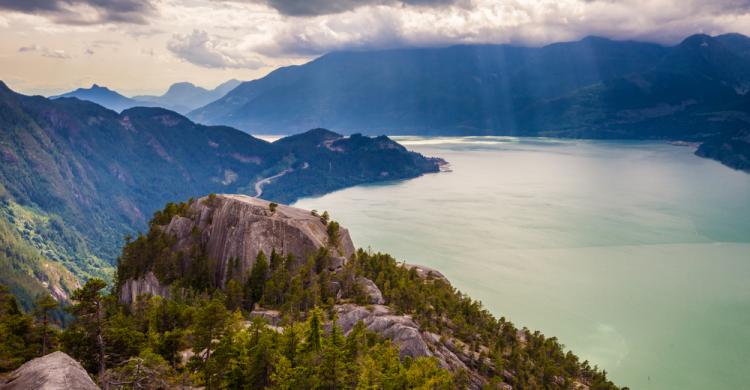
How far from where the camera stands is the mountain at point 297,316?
32625 mm

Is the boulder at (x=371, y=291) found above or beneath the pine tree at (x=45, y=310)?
beneath

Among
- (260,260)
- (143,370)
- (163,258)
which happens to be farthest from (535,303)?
(143,370)

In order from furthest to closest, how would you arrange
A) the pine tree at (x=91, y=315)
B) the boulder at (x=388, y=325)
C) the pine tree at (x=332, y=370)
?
1. the boulder at (x=388, y=325)
2. the pine tree at (x=91, y=315)
3. the pine tree at (x=332, y=370)

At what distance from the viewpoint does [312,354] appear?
32062 millimetres

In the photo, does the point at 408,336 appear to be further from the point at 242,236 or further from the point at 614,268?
the point at 614,268

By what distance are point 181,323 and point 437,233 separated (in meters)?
111

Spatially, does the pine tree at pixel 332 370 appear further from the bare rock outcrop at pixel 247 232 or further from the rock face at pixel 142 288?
the rock face at pixel 142 288

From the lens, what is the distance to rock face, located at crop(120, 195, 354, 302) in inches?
2453

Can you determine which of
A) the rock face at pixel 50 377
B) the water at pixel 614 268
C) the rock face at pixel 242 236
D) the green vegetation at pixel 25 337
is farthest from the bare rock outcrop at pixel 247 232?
the water at pixel 614 268

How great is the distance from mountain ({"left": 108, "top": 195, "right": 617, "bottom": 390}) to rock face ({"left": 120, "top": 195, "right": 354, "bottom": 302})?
0.49 ft

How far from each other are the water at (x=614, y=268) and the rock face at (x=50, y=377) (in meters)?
66.6

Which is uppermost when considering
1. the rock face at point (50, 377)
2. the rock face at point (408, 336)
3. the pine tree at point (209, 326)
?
the rock face at point (50, 377)

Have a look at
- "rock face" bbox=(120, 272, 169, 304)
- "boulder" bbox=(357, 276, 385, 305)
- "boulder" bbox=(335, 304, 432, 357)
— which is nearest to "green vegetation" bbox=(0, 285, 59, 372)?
"rock face" bbox=(120, 272, 169, 304)

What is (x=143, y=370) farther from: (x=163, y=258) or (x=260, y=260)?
(x=163, y=258)
